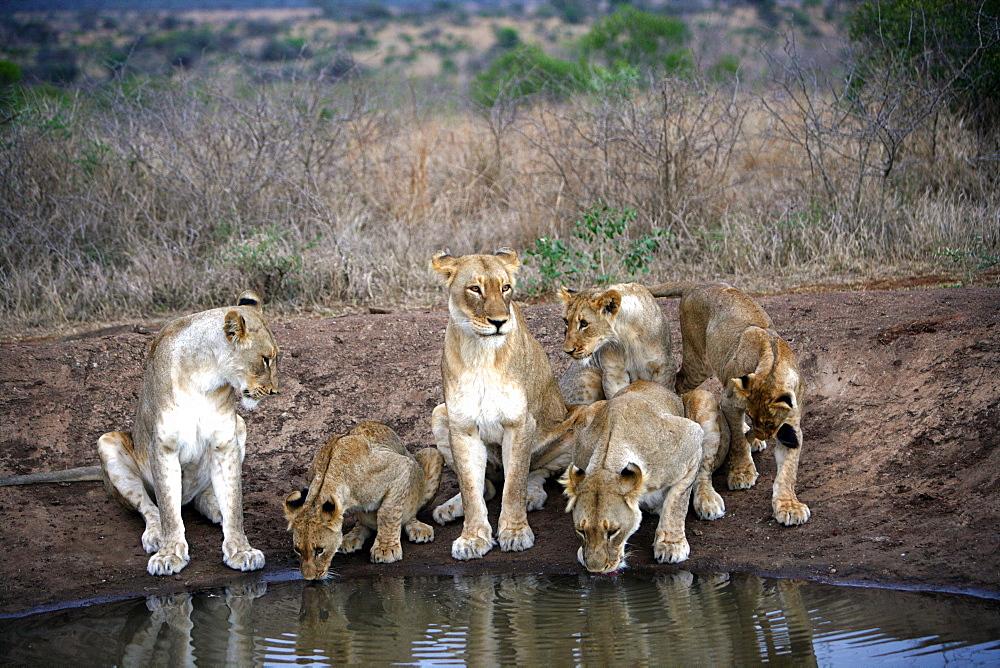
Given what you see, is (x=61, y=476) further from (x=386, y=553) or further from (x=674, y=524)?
(x=674, y=524)

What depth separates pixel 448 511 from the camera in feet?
20.7

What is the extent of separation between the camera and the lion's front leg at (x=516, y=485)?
5785 mm

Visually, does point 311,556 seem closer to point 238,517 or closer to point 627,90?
point 238,517

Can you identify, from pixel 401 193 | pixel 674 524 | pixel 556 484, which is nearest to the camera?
pixel 674 524

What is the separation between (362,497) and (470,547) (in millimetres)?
633

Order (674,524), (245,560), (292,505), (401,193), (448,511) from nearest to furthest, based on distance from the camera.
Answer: (292,505) < (674,524) < (245,560) < (448,511) < (401,193)

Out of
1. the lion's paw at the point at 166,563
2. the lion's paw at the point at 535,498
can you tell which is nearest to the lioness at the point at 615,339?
the lion's paw at the point at 535,498

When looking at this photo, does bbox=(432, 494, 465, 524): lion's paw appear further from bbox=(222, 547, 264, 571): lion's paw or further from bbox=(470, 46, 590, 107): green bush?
bbox=(470, 46, 590, 107): green bush

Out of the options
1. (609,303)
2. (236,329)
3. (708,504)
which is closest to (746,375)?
(708,504)

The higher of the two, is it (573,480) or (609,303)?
(609,303)

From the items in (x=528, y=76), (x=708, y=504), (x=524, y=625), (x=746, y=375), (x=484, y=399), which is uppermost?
(x=528, y=76)

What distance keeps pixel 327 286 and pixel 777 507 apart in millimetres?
5720

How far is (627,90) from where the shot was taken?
40.9 ft

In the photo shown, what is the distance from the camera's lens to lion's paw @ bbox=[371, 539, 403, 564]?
5746mm
